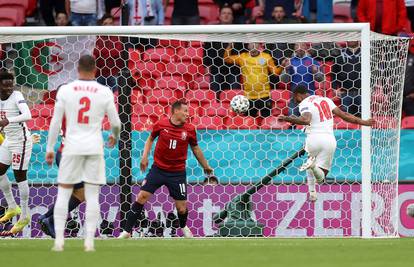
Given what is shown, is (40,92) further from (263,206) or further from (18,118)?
(263,206)

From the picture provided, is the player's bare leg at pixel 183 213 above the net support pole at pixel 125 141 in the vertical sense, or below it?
below

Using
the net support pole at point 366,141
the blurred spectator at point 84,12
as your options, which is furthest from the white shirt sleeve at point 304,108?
the blurred spectator at point 84,12

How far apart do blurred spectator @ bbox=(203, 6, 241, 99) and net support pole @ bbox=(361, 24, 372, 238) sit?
2.56m

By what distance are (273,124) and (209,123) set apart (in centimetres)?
86

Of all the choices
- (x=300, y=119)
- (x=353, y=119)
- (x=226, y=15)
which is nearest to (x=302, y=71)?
(x=300, y=119)

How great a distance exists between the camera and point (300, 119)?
47.6ft

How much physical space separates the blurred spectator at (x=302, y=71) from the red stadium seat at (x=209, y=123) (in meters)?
1.01

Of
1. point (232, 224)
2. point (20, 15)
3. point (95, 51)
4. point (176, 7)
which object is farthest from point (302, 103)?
point (20, 15)

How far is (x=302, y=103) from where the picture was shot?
584 inches

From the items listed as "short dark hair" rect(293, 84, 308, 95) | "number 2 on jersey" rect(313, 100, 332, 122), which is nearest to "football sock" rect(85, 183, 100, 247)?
"number 2 on jersey" rect(313, 100, 332, 122)

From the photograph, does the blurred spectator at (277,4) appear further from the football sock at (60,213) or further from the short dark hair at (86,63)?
the football sock at (60,213)

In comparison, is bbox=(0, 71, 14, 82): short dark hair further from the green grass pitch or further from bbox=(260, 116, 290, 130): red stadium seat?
bbox=(260, 116, 290, 130): red stadium seat

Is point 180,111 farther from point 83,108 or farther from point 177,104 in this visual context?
point 83,108

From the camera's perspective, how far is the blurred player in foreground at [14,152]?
14.6 metres
